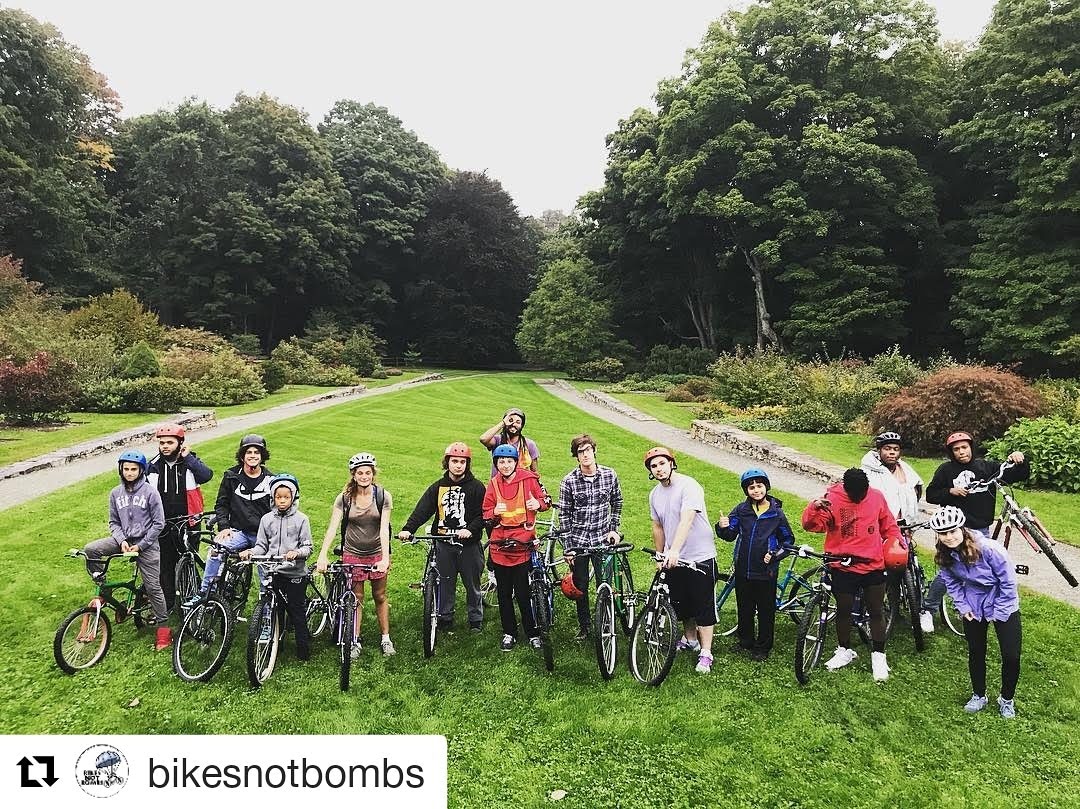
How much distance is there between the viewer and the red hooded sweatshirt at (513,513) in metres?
5.73

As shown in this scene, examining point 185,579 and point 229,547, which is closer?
point 229,547

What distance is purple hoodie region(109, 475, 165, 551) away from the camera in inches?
226

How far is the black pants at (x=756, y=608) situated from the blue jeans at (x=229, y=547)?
4.20 metres

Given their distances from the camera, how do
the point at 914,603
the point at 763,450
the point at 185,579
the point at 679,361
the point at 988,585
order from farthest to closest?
1. the point at 679,361
2. the point at 763,450
3. the point at 185,579
4. the point at 914,603
5. the point at 988,585

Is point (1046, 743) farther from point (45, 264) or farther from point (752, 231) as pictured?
point (45, 264)

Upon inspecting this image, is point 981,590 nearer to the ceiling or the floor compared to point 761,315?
nearer to the floor

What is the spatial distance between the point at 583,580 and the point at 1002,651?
3.15 meters

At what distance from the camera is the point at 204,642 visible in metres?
5.88

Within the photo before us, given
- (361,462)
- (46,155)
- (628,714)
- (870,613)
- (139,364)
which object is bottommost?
(628,714)

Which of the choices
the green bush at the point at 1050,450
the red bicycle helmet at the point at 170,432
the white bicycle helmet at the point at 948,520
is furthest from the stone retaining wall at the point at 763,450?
the red bicycle helmet at the point at 170,432

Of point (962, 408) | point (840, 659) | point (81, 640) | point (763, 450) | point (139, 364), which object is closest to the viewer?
point (840, 659)

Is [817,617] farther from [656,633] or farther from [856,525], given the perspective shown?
[656,633]

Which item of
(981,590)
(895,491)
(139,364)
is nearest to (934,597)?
(895,491)

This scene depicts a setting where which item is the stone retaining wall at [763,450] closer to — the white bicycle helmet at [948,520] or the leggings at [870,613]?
the leggings at [870,613]
